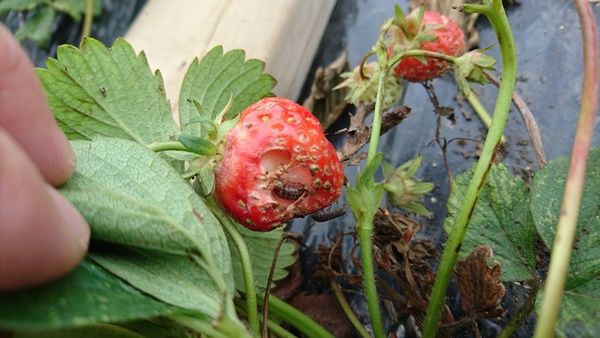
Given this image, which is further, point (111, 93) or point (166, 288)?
point (111, 93)

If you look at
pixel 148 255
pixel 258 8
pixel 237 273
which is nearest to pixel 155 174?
pixel 148 255

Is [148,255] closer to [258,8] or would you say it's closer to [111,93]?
[111,93]

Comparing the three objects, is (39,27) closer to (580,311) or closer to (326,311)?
(326,311)

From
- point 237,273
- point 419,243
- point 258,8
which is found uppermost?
point 258,8

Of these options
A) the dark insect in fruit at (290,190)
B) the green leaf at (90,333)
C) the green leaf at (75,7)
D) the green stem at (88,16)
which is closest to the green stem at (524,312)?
the dark insect in fruit at (290,190)

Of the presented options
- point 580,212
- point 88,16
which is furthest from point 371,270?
point 88,16

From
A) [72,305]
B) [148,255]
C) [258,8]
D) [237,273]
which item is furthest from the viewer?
[258,8]

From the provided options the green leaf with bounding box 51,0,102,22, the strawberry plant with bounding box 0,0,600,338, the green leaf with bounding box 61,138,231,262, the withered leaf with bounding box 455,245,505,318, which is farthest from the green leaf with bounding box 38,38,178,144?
the green leaf with bounding box 51,0,102,22

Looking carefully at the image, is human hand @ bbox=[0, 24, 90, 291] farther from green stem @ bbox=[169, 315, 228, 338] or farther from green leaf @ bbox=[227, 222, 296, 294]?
green leaf @ bbox=[227, 222, 296, 294]

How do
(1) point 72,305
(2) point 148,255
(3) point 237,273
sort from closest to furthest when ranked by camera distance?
1. (1) point 72,305
2. (2) point 148,255
3. (3) point 237,273
